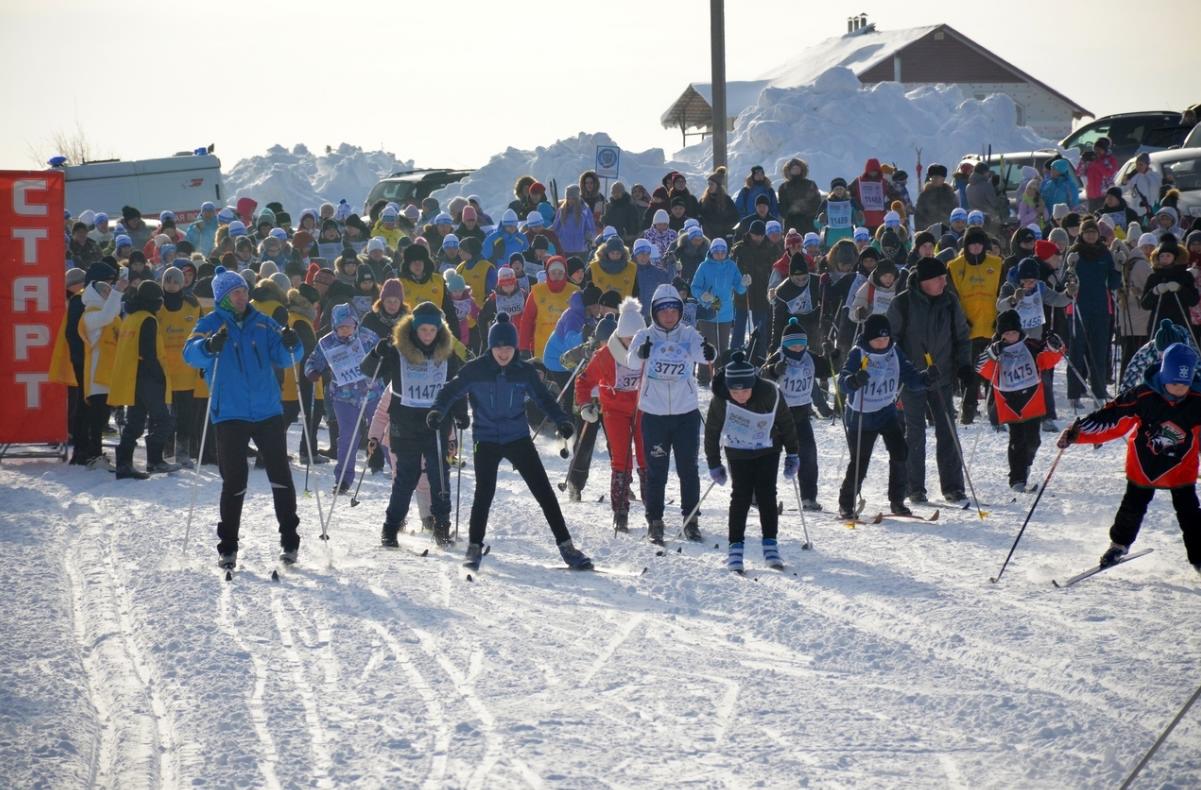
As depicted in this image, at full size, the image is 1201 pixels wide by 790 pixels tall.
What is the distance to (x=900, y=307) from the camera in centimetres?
1205

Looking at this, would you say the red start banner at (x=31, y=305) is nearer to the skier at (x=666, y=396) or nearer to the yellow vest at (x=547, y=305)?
the yellow vest at (x=547, y=305)

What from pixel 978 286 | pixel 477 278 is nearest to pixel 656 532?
pixel 978 286

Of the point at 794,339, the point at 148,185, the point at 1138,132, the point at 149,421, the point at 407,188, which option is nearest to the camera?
the point at 794,339

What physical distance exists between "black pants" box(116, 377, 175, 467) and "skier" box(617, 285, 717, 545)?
19.1ft

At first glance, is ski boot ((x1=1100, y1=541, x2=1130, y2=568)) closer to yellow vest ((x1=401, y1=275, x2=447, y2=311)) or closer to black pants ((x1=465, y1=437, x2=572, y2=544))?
black pants ((x1=465, y1=437, x2=572, y2=544))

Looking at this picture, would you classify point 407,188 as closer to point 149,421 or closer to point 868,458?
point 149,421

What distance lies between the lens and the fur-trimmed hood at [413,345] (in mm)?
10695

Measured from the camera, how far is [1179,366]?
28.9 ft

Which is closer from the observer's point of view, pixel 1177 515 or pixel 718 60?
pixel 1177 515

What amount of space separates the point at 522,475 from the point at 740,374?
1.58 metres

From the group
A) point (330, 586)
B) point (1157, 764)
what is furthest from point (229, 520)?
point (1157, 764)

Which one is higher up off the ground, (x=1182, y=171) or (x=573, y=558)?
(x=1182, y=171)

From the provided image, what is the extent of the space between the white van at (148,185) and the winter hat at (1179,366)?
21.3m

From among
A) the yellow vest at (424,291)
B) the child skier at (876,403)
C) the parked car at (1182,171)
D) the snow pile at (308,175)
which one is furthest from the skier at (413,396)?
the snow pile at (308,175)
